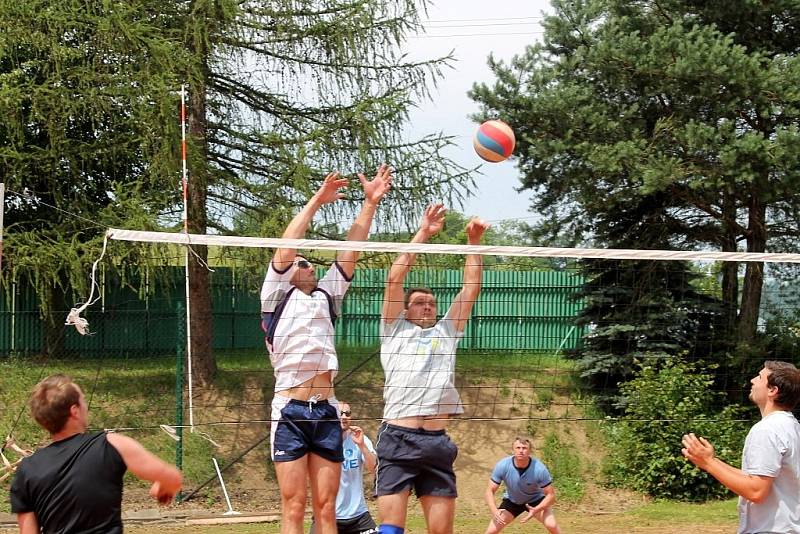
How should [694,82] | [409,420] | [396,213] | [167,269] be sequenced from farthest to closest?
[396,213] → [167,269] → [694,82] → [409,420]

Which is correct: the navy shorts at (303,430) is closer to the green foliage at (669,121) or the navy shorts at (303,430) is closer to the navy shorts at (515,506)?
the navy shorts at (515,506)

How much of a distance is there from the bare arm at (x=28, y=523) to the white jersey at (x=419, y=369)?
2.40 meters

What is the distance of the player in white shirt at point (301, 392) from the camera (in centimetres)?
568

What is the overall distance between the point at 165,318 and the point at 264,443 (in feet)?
7.31

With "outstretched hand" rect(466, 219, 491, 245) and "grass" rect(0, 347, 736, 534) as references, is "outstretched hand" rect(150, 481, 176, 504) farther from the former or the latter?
"grass" rect(0, 347, 736, 534)

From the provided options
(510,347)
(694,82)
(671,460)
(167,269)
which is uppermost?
(694,82)

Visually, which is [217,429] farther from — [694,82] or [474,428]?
[694,82]

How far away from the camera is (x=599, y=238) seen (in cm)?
1552

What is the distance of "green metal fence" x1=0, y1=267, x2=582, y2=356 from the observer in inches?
569

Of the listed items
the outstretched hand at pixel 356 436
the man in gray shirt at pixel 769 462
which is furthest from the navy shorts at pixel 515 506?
the man in gray shirt at pixel 769 462

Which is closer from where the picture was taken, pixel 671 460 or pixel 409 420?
pixel 409 420

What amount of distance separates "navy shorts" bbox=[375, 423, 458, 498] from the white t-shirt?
1.78m

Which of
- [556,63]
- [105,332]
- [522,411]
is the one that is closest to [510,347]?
[522,411]

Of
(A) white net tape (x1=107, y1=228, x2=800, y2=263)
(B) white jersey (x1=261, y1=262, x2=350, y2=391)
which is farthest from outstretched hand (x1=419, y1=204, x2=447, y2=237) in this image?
(B) white jersey (x1=261, y1=262, x2=350, y2=391)
